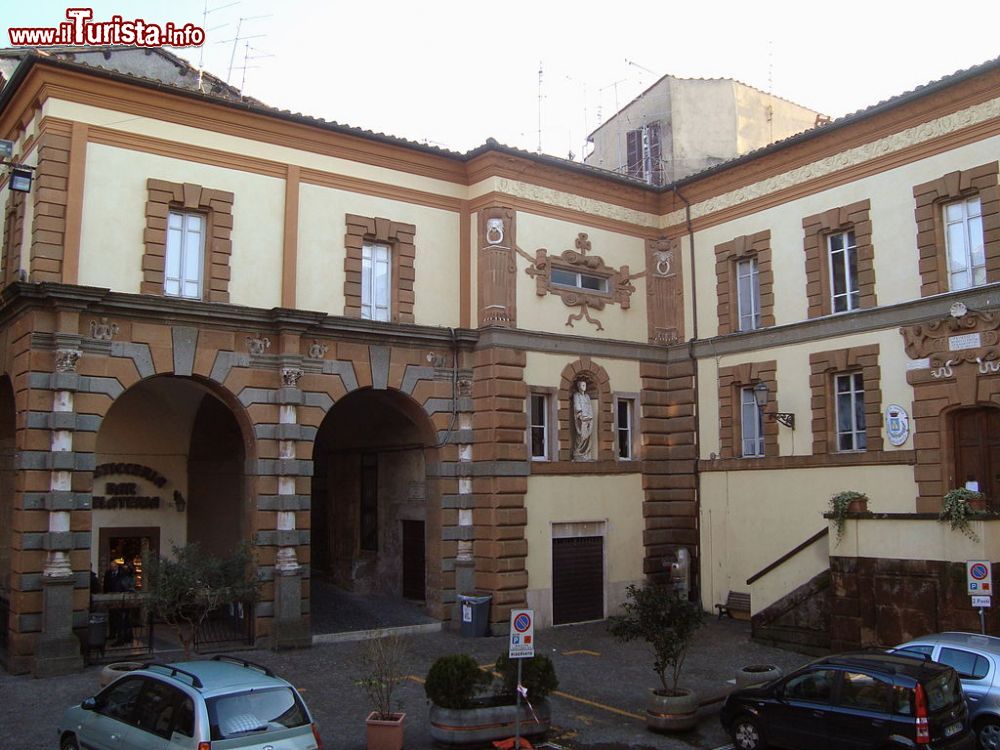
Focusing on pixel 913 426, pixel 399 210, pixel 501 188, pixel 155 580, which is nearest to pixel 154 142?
pixel 399 210

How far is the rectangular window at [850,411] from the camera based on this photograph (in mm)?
21641

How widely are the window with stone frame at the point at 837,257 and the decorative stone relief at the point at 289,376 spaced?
486 inches

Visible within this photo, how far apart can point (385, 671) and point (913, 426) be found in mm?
13093

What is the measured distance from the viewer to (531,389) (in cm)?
2341

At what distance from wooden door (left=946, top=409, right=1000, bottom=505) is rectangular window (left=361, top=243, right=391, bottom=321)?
1304cm

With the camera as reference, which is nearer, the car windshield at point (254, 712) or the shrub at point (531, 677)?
the car windshield at point (254, 712)

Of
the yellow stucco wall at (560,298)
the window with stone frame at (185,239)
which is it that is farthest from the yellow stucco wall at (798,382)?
the window with stone frame at (185,239)

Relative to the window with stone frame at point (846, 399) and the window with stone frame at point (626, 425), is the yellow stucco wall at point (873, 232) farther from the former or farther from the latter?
the window with stone frame at point (626, 425)

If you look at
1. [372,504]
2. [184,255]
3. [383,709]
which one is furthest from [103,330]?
[372,504]

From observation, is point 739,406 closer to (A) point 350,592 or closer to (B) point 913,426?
(B) point 913,426

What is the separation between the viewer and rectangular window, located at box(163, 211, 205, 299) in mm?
19891

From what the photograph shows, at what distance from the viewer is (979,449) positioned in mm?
19422

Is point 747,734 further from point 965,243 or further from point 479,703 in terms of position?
point 965,243

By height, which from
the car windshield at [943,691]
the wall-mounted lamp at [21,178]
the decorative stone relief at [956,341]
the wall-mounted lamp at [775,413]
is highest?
the wall-mounted lamp at [21,178]
